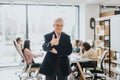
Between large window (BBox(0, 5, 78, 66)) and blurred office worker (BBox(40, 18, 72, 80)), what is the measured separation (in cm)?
496

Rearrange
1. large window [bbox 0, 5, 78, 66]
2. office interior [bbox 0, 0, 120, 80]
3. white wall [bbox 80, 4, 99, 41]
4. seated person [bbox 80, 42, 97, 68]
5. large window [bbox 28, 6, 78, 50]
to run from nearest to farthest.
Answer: seated person [bbox 80, 42, 97, 68]
office interior [bbox 0, 0, 120, 80]
large window [bbox 0, 5, 78, 66]
white wall [bbox 80, 4, 99, 41]
large window [bbox 28, 6, 78, 50]

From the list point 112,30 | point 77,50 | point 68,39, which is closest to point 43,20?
point 77,50

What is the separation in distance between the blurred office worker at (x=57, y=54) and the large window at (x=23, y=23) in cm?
496

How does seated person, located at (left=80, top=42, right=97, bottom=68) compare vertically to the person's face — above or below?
below

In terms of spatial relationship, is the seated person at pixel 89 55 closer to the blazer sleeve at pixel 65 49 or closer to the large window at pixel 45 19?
the blazer sleeve at pixel 65 49

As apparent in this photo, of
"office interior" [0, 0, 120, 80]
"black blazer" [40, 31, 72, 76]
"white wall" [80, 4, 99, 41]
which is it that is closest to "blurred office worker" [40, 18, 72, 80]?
"black blazer" [40, 31, 72, 76]

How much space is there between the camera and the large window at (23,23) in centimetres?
732

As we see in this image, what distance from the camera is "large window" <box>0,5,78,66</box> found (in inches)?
288

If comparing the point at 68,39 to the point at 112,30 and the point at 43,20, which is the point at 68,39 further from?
the point at 43,20

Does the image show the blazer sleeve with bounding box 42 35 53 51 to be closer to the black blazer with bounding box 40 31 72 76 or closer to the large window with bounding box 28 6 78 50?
the black blazer with bounding box 40 31 72 76

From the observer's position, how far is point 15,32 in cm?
748

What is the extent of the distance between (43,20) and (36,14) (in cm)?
36

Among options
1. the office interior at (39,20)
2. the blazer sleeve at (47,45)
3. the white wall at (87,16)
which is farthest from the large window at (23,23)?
the blazer sleeve at (47,45)

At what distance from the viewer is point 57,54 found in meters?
2.62
